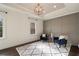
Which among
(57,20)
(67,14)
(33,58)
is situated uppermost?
(67,14)

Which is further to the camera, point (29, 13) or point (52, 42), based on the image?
point (29, 13)

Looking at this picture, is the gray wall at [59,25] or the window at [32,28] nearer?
the gray wall at [59,25]

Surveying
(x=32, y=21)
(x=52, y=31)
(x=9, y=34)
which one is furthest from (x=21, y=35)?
(x=52, y=31)

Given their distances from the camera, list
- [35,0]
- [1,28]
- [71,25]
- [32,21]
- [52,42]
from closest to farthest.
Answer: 1. [35,0]
2. [1,28]
3. [52,42]
4. [71,25]
5. [32,21]

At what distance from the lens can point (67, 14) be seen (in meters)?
2.22

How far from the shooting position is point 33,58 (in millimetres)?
1337

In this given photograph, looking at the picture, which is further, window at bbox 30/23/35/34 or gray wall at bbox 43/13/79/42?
window at bbox 30/23/35/34

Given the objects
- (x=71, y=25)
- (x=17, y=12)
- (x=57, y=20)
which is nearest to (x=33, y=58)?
(x=57, y=20)

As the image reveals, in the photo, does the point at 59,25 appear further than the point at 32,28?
No

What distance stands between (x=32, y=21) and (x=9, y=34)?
86 cm

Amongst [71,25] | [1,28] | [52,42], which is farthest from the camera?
[71,25]

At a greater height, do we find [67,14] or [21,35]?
[67,14]

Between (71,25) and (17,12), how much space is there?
1620mm

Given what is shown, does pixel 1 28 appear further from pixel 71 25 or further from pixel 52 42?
pixel 71 25
